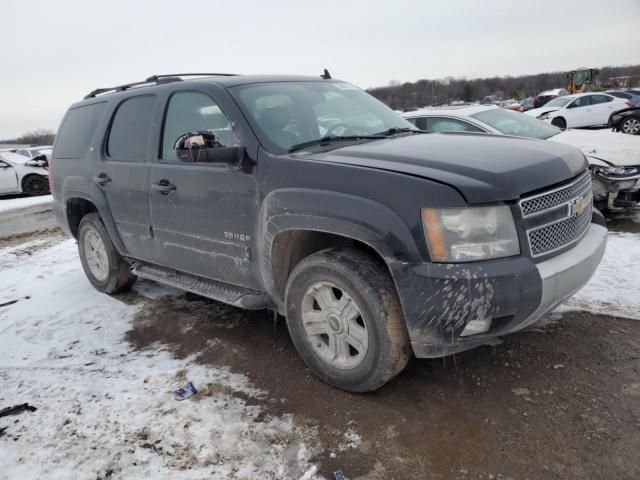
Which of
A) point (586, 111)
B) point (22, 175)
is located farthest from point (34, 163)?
point (586, 111)

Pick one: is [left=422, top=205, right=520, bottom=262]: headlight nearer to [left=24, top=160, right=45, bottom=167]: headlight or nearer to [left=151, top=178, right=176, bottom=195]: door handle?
[left=151, top=178, right=176, bottom=195]: door handle

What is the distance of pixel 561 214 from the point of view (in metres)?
2.79

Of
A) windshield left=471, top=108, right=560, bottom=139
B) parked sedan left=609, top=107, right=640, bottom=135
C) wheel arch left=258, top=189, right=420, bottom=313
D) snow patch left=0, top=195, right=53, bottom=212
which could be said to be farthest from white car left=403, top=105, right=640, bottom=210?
snow patch left=0, top=195, right=53, bottom=212

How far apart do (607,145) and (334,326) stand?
18.1 feet

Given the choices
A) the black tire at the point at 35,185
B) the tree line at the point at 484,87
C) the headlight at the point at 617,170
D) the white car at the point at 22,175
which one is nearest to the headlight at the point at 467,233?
the headlight at the point at 617,170

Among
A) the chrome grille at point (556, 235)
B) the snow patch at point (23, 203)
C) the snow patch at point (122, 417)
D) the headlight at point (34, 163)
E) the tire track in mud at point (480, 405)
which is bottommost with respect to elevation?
the tire track in mud at point (480, 405)

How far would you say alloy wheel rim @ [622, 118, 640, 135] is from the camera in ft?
47.7

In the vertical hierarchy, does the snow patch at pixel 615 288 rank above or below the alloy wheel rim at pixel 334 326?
below

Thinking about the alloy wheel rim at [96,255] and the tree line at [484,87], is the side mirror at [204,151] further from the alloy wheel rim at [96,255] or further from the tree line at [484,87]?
the tree line at [484,87]

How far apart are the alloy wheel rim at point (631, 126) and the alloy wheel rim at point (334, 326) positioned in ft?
49.2

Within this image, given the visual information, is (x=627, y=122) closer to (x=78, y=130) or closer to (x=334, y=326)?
(x=78, y=130)

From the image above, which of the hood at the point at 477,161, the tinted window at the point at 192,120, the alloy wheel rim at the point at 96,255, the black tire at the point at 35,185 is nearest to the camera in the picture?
the hood at the point at 477,161

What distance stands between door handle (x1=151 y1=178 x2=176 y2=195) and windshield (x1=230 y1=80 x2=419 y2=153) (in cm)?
86

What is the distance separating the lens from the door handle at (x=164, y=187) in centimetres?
383
